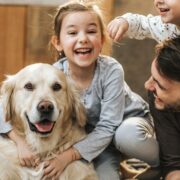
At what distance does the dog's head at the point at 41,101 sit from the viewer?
4.80 feet

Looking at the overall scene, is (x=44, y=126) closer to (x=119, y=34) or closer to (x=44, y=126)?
(x=44, y=126)

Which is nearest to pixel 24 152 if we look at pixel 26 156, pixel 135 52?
pixel 26 156

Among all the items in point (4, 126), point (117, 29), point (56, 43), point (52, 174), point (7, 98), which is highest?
point (117, 29)

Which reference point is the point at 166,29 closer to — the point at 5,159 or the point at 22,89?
the point at 22,89

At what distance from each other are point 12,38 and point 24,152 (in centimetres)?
123

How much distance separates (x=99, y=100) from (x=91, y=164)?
0.83ft

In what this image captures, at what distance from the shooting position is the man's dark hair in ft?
4.66

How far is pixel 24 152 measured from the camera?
1549 mm

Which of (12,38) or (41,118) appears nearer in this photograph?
(41,118)

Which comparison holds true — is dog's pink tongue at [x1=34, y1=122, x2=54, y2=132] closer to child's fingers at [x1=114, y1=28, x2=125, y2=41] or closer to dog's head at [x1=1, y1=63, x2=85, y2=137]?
dog's head at [x1=1, y1=63, x2=85, y2=137]

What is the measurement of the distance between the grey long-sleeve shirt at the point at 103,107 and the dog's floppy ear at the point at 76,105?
76 millimetres

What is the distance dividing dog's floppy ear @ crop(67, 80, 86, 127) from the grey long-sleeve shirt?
0.08m

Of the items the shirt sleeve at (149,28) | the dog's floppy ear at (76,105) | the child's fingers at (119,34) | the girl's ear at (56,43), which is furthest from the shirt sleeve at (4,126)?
the shirt sleeve at (149,28)

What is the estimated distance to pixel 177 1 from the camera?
1.60 meters
